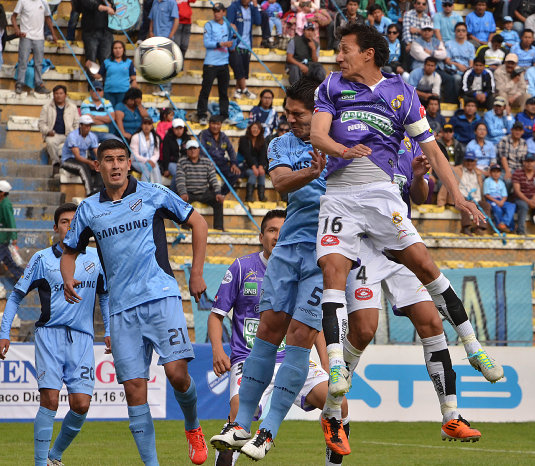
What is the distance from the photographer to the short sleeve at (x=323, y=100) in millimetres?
7289

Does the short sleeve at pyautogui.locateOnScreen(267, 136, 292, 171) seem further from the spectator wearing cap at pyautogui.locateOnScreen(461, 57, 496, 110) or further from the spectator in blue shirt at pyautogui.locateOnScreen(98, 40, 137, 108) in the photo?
the spectator wearing cap at pyautogui.locateOnScreen(461, 57, 496, 110)

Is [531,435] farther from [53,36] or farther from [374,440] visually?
[53,36]

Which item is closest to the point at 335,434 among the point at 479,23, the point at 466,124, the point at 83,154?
the point at 83,154

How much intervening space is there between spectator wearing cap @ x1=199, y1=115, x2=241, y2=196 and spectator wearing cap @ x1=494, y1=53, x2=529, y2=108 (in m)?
6.81

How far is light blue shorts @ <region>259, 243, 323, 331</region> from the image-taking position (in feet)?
24.8

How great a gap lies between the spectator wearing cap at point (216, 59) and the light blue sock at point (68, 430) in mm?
11885

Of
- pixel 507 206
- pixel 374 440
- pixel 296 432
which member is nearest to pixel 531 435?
pixel 374 440

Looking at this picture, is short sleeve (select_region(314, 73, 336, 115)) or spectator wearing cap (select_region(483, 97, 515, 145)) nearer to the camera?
short sleeve (select_region(314, 73, 336, 115))

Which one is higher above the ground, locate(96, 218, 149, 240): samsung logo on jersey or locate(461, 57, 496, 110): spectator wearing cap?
locate(96, 218, 149, 240): samsung logo on jersey

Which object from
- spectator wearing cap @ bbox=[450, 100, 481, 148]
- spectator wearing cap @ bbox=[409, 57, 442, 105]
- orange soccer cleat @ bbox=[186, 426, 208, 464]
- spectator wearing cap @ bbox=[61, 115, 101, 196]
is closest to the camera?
orange soccer cleat @ bbox=[186, 426, 208, 464]

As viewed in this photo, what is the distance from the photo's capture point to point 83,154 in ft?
60.5

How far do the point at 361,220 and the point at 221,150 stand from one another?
1202cm

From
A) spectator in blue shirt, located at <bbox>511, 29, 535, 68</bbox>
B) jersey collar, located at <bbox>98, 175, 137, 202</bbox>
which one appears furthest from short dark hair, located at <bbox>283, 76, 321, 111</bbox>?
spectator in blue shirt, located at <bbox>511, 29, 535, 68</bbox>

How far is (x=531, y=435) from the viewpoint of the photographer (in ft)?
45.8
